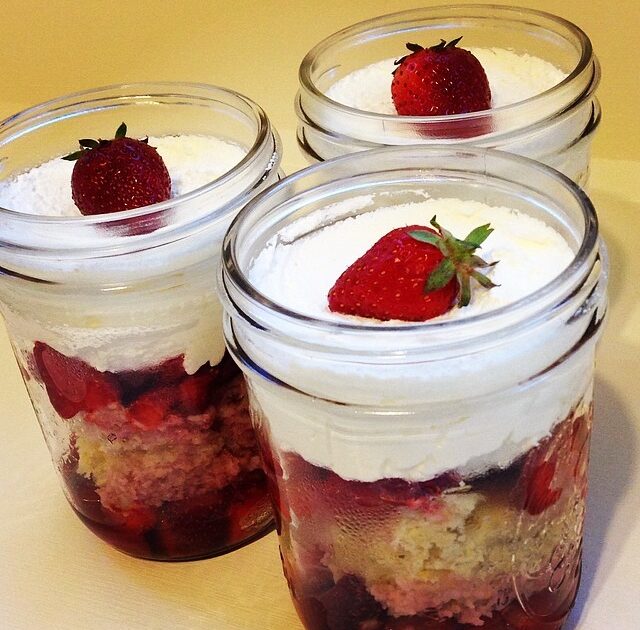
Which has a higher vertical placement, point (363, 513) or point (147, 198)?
point (147, 198)

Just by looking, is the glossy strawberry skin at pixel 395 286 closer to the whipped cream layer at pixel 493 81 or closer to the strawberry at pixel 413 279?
the strawberry at pixel 413 279

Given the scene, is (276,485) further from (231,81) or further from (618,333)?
(231,81)

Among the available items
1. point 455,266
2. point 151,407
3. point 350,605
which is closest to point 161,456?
point 151,407

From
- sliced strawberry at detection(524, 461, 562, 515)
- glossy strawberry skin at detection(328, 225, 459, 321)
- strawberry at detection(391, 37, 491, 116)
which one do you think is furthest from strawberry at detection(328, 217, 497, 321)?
strawberry at detection(391, 37, 491, 116)

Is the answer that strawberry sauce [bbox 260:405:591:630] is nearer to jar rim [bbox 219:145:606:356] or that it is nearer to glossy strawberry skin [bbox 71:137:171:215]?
jar rim [bbox 219:145:606:356]

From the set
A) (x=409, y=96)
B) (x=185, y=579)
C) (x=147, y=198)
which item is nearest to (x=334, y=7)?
(x=409, y=96)

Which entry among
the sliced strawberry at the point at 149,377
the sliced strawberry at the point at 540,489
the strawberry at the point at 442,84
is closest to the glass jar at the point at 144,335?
the sliced strawberry at the point at 149,377
